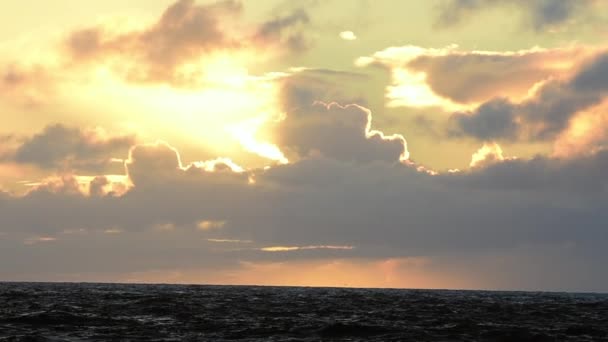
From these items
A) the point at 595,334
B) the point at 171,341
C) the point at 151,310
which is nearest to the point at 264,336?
the point at 171,341

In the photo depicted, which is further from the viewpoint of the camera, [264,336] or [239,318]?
[239,318]

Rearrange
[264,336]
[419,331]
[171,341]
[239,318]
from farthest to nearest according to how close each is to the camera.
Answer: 1. [239,318]
2. [419,331]
3. [264,336]
4. [171,341]

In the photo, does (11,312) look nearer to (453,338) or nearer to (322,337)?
(322,337)

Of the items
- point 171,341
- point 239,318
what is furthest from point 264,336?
point 239,318

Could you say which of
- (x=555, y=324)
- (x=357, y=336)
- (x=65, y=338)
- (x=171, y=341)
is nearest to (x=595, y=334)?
(x=555, y=324)

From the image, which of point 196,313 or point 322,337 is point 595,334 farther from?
point 196,313

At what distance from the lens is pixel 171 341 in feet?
162

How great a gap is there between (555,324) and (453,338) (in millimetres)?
22642

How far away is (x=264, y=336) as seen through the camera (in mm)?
54156

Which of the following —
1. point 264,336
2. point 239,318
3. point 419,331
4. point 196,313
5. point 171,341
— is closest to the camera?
point 171,341

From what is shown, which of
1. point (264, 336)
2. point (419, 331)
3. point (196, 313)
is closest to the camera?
point (264, 336)

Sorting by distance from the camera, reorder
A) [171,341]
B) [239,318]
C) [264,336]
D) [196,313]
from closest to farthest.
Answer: [171,341], [264,336], [239,318], [196,313]

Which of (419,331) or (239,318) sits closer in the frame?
(419,331)

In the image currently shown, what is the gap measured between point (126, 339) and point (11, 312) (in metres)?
29.4
